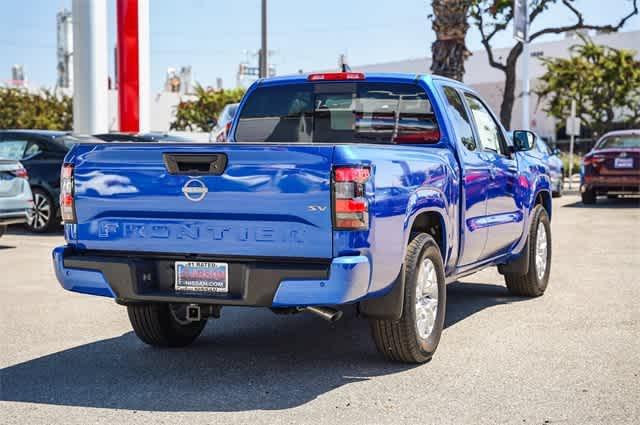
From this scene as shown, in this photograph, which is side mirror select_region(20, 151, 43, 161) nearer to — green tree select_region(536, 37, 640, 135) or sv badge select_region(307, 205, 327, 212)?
sv badge select_region(307, 205, 327, 212)

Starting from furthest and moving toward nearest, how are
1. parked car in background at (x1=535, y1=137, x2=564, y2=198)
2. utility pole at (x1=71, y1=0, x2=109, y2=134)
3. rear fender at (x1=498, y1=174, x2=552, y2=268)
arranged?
parked car in background at (x1=535, y1=137, x2=564, y2=198) → utility pole at (x1=71, y1=0, x2=109, y2=134) → rear fender at (x1=498, y1=174, x2=552, y2=268)

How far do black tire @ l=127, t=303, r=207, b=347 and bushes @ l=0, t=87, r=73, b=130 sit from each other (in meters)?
57.5

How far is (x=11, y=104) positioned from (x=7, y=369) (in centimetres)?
5868

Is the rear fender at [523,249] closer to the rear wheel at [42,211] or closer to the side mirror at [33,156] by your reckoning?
the rear wheel at [42,211]

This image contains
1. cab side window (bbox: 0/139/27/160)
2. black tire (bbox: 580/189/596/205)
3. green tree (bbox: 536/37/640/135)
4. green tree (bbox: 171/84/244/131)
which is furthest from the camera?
green tree (bbox: 171/84/244/131)

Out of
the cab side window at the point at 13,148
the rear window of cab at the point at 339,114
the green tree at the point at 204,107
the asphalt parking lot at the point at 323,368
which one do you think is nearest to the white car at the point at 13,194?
the cab side window at the point at 13,148

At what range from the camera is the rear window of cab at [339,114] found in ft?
24.3

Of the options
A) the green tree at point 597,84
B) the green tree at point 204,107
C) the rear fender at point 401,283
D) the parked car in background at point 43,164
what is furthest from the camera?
the green tree at point 204,107

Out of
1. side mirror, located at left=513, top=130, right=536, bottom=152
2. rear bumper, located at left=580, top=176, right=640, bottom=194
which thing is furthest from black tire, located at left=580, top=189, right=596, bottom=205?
side mirror, located at left=513, top=130, right=536, bottom=152

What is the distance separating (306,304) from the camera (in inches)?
220

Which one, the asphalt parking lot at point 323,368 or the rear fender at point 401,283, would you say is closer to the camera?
the asphalt parking lot at point 323,368

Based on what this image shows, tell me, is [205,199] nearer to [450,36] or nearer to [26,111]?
[450,36]

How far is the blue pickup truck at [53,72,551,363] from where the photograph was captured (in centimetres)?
550

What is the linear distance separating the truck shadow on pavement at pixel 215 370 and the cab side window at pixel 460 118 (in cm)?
146
